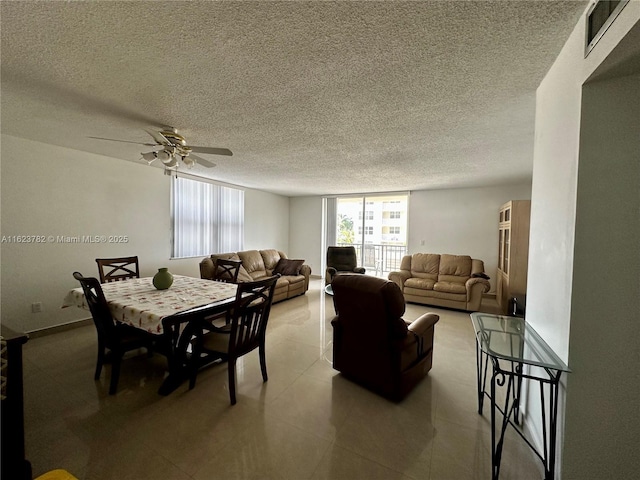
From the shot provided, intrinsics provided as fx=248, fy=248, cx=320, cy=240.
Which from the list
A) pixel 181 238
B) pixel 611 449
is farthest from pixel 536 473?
pixel 181 238

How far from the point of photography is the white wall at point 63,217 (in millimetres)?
2895

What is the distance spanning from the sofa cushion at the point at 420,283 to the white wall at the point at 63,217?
4.48 metres

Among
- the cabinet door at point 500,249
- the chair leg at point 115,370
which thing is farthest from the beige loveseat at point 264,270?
the cabinet door at point 500,249

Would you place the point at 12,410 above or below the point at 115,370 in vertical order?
above

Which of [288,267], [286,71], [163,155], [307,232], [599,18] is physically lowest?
[288,267]

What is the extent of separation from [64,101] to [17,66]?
469 millimetres

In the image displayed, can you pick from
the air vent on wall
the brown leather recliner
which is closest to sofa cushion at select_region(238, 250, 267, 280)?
the brown leather recliner

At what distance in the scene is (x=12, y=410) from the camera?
1179mm

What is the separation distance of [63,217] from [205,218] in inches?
83.4

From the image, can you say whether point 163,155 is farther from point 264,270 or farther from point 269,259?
point 269,259

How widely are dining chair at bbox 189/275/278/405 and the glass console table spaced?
1.62 meters

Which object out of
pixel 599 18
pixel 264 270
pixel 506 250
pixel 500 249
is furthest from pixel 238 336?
pixel 500 249

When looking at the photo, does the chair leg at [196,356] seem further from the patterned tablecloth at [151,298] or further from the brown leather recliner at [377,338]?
the brown leather recliner at [377,338]

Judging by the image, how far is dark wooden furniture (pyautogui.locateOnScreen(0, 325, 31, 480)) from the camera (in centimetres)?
115
